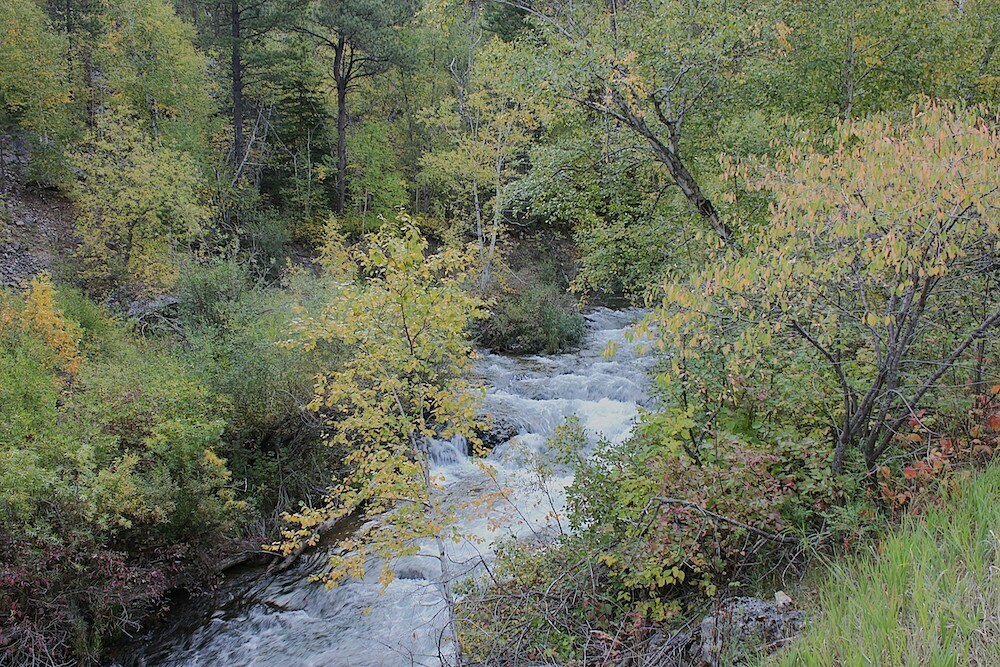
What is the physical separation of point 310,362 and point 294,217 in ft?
52.0

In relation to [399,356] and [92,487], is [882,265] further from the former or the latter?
[92,487]

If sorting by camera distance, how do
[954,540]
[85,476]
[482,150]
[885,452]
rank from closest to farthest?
[954,540]
[885,452]
[85,476]
[482,150]

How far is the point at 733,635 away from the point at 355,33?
75.4 ft

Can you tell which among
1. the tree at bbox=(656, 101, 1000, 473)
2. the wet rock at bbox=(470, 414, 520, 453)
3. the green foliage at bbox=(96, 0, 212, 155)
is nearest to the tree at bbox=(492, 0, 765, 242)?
the tree at bbox=(656, 101, 1000, 473)

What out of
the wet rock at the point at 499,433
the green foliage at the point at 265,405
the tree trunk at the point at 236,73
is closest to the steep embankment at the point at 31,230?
the tree trunk at the point at 236,73

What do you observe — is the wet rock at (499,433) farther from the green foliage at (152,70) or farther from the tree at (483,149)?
the green foliage at (152,70)

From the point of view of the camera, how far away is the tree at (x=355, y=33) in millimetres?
21125

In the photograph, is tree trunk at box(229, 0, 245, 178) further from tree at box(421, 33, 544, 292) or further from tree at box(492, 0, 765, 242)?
tree at box(492, 0, 765, 242)

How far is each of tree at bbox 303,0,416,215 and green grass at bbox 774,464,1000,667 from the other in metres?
22.7

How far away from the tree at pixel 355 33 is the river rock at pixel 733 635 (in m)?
22.4

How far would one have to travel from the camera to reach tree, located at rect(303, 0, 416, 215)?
69.3 ft

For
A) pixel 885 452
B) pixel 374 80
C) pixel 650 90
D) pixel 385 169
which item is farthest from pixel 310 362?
pixel 374 80

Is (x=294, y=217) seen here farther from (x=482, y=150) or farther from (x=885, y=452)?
(x=885, y=452)

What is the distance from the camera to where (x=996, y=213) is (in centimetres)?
313
